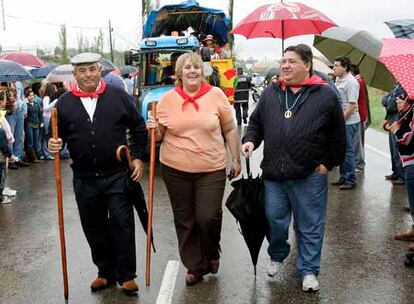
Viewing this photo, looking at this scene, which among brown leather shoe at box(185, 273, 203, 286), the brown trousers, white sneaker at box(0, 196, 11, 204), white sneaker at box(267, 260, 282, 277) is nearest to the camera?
the brown trousers

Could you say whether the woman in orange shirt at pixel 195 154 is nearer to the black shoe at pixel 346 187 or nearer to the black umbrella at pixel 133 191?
the black umbrella at pixel 133 191

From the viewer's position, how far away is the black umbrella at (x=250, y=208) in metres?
4.78

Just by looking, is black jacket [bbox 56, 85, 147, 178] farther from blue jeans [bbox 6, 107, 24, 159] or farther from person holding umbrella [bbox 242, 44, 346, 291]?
blue jeans [bbox 6, 107, 24, 159]

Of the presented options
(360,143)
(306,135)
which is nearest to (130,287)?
(306,135)

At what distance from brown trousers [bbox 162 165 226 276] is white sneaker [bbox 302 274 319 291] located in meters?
0.82

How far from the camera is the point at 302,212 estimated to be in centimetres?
462

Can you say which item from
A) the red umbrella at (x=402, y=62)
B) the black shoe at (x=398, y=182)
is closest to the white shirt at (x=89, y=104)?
the red umbrella at (x=402, y=62)

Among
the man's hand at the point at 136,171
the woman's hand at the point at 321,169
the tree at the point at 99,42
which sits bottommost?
the tree at the point at 99,42

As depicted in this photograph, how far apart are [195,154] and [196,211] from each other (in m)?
0.50

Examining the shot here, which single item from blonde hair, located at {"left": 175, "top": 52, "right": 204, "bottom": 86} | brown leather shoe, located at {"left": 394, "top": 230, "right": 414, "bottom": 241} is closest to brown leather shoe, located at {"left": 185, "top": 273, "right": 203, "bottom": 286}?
blonde hair, located at {"left": 175, "top": 52, "right": 204, "bottom": 86}

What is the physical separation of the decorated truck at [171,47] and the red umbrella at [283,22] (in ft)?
6.97

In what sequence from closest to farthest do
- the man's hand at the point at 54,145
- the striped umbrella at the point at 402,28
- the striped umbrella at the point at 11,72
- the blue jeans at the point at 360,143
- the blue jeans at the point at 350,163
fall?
1. the man's hand at the point at 54,145
2. the striped umbrella at the point at 402,28
3. the blue jeans at the point at 350,163
4. the blue jeans at the point at 360,143
5. the striped umbrella at the point at 11,72

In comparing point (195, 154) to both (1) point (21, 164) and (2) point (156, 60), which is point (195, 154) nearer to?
(2) point (156, 60)

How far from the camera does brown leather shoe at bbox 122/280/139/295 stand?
15.1 ft
